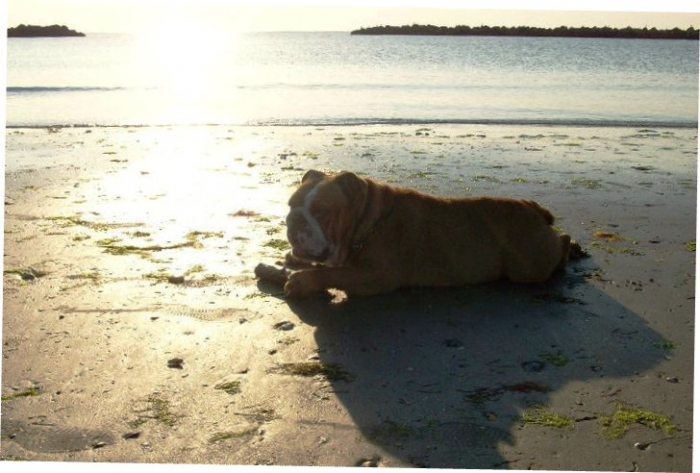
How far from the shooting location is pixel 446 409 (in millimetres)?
3992

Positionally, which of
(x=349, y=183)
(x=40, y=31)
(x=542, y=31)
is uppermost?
(x=542, y=31)

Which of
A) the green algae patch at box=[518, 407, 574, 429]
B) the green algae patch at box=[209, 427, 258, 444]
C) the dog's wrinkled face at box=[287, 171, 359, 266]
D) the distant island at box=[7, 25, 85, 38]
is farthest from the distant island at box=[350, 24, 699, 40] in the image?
the green algae patch at box=[209, 427, 258, 444]

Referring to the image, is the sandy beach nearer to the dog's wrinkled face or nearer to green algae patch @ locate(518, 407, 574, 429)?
green algae patch @ locate(518, 407, 574, 429)

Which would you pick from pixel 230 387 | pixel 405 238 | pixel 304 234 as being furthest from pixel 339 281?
pixel 230 387

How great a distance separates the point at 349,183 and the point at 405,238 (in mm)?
627

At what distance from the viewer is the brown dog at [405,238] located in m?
5.32

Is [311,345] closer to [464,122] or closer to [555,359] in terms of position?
[555,359]

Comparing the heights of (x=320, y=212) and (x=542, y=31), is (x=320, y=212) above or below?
below

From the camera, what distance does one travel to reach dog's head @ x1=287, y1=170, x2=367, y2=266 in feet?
17.2

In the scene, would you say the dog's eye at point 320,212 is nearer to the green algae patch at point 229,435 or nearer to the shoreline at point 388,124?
the green algae patch at point 229,435

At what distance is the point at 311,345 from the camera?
4.77m

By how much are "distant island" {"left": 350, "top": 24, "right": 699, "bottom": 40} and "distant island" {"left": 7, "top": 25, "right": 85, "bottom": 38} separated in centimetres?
257

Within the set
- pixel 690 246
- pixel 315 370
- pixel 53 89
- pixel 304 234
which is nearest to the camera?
pixel 315 370

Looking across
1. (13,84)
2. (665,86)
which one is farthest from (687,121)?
(13,84)
